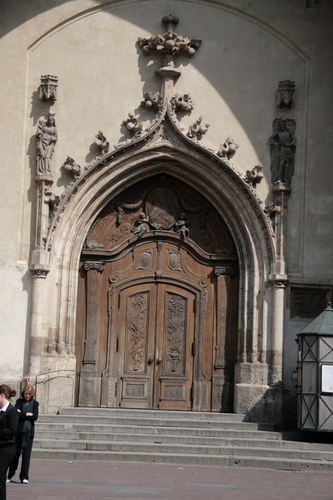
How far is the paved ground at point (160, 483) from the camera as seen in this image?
1106cm

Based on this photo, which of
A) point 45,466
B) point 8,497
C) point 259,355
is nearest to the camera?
point 8,497

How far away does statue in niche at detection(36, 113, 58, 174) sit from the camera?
1669 centimetres

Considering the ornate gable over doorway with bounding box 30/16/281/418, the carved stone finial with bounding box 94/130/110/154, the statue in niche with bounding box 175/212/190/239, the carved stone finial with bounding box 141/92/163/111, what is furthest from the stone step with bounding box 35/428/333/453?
the carved stone finial with bounding box 141/92/163/111

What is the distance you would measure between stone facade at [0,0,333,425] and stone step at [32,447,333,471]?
269 centimetres

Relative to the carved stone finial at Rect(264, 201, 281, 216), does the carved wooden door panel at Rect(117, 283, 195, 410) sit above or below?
below

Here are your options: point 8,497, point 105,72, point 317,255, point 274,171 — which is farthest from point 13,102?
point 8,497

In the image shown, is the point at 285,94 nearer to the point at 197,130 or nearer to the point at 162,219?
the point at 197,130

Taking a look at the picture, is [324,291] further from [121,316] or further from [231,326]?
[121,316]

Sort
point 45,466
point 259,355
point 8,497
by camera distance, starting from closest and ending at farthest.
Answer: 1. point 8,497
2. point 45,466
3. point 259,355

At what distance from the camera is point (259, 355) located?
54.7 ft

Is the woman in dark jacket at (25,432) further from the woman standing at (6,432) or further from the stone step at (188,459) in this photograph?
the woman standing at (6,432)

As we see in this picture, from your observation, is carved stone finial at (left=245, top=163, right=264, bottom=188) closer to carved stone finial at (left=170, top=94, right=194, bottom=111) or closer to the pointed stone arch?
the pointed stone arch

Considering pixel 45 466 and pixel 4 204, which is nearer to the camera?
pixel 45 466

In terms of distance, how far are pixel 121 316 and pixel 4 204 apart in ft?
9.26
